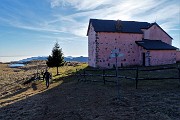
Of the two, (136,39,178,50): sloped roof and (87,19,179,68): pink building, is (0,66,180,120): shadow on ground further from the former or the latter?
(136,39,178,50): sloped roof

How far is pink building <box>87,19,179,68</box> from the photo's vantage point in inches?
1630

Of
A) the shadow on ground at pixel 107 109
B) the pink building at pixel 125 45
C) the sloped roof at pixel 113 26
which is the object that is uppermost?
the sloped roof at pixel 113 26

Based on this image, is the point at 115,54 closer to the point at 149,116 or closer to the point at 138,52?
the point at 149,116

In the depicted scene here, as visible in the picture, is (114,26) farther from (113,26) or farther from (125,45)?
(125,45)

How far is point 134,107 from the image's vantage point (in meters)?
12.4

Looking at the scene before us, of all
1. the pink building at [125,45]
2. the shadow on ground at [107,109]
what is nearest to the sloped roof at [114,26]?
the pink building at [125,45]

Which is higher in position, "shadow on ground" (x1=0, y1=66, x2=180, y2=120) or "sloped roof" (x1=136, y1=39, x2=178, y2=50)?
"sloped roof" (x1=136, y1=39, x2=178, y2=50)

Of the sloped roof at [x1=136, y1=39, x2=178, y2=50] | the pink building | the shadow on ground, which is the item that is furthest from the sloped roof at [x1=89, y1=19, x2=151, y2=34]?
the shadow on ground

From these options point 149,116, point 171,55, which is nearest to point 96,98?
point 149,116

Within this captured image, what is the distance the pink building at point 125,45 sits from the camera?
41406 millimetres

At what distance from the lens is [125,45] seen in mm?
43344

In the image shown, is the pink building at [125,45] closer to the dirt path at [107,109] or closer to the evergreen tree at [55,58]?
the evergreen tree at [55,58]

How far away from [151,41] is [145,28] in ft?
9.30

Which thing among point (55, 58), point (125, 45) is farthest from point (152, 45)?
point (55, 58)
